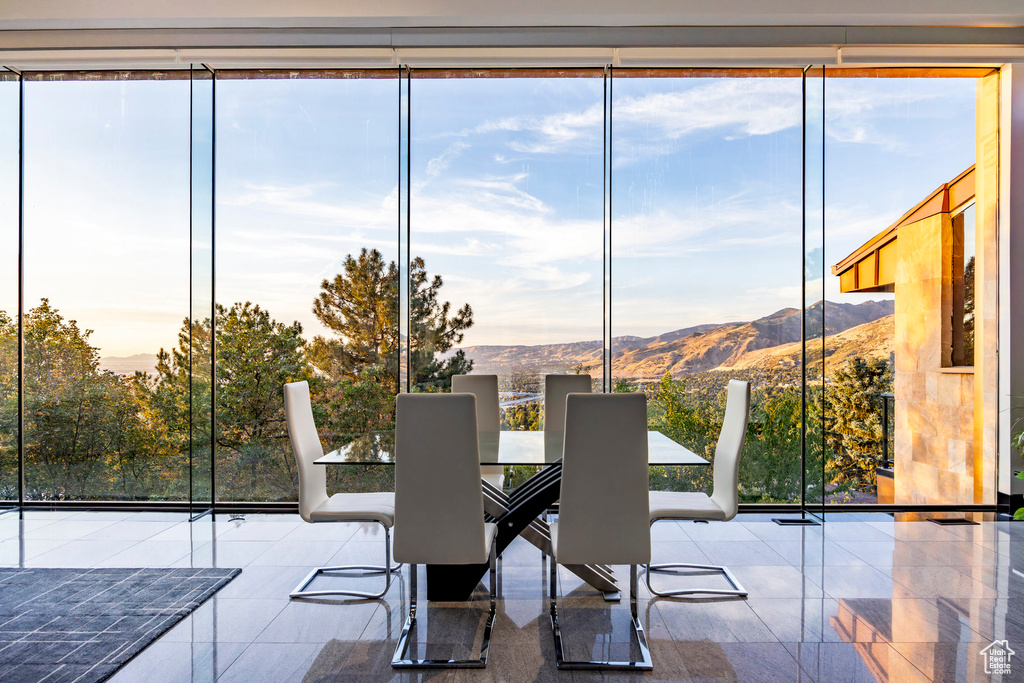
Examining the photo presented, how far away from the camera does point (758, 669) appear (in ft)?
7.62

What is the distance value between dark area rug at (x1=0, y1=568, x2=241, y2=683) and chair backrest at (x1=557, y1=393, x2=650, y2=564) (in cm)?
185

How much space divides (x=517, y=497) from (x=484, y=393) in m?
1.05

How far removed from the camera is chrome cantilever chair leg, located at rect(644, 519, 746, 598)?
3037 millimetres

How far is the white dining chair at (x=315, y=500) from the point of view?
297 cm

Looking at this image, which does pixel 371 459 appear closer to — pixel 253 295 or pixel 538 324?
pixel 538 324

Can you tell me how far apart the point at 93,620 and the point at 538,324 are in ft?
10.7

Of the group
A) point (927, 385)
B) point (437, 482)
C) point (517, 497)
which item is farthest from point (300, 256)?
point (927, 385)

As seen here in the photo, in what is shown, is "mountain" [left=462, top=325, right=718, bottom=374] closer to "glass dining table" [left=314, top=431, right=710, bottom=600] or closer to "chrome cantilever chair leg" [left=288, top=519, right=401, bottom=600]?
"glass dining table" [left=314, top=431, right=710, bottom=600]

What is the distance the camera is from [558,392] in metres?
4.00

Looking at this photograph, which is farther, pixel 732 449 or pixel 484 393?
pixel 484 393

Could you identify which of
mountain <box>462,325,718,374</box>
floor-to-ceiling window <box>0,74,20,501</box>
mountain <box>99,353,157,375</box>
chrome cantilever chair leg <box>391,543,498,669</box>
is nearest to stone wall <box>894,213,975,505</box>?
mountain <box>462,325,718,374</box>

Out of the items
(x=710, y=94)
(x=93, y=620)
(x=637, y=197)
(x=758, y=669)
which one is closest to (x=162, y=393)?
(x=93, y=620)
